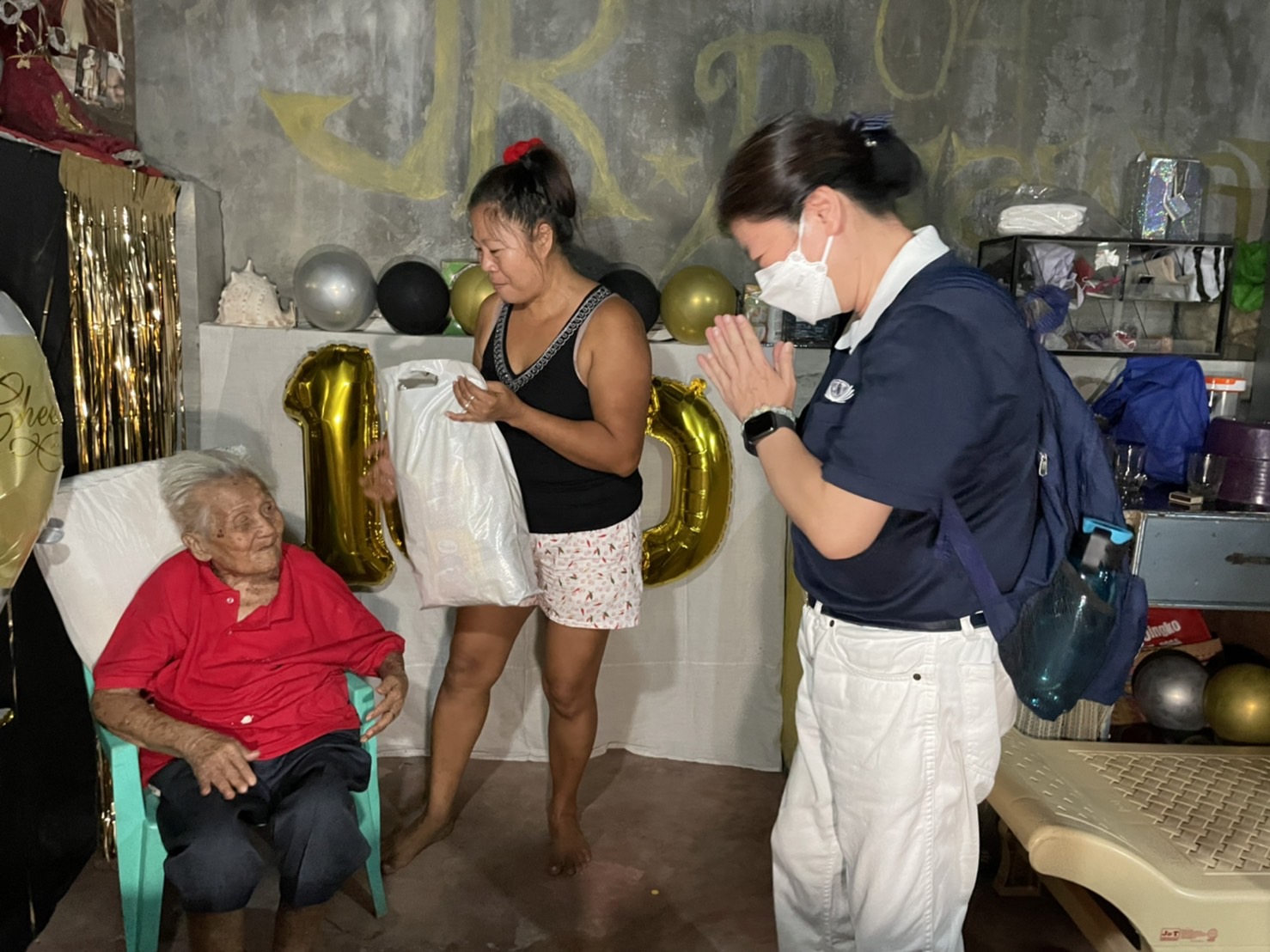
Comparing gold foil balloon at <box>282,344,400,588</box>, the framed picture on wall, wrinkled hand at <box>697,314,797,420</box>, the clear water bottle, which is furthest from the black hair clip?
the framed picture on wall

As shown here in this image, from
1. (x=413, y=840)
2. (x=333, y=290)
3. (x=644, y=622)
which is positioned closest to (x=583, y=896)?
(x=413, y=840)

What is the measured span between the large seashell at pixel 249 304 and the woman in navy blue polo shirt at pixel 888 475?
179 cm

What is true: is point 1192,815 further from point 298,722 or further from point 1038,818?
point 298,722

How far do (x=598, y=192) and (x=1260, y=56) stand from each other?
1935 millimetres

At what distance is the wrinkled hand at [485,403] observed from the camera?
1905 millimetres

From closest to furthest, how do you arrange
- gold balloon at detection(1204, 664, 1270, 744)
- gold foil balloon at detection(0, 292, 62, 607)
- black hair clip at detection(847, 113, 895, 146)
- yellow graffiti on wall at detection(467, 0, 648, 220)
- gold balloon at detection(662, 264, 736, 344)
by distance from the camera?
black hair clip at detection(847, 113, 895, 146), gold foil balloon at detection(0, 292, 62, 607), gold balloon at detection(1204, 664, 1270, 744), gold balloon at detection(662, 264, 736, 344), yellow graffiti on wall at detection(467, 0, 648, 220)

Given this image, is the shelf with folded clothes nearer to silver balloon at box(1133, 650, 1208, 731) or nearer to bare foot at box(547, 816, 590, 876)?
silver balloon at box(1133, 650, 1208, 731)

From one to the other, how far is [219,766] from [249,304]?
→ 142cm

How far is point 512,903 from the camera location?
7.20ft

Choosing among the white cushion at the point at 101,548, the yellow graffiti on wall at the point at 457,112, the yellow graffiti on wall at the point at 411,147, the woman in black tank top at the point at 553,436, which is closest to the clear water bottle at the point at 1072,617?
the woman in black tank top at the point at 553,436

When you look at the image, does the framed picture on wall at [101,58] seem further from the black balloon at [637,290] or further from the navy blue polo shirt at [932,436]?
the navy blue polo shirt at [932,436]

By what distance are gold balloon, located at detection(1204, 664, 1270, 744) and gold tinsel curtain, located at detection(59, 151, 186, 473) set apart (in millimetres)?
2648

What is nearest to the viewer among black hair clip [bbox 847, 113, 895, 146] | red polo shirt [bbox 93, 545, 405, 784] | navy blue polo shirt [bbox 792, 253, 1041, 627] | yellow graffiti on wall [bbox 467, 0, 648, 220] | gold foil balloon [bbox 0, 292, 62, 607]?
navy blue polo shirt [bbox 792, 253, 1041, 627]

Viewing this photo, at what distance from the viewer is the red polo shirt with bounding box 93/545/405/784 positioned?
5.97 ft
